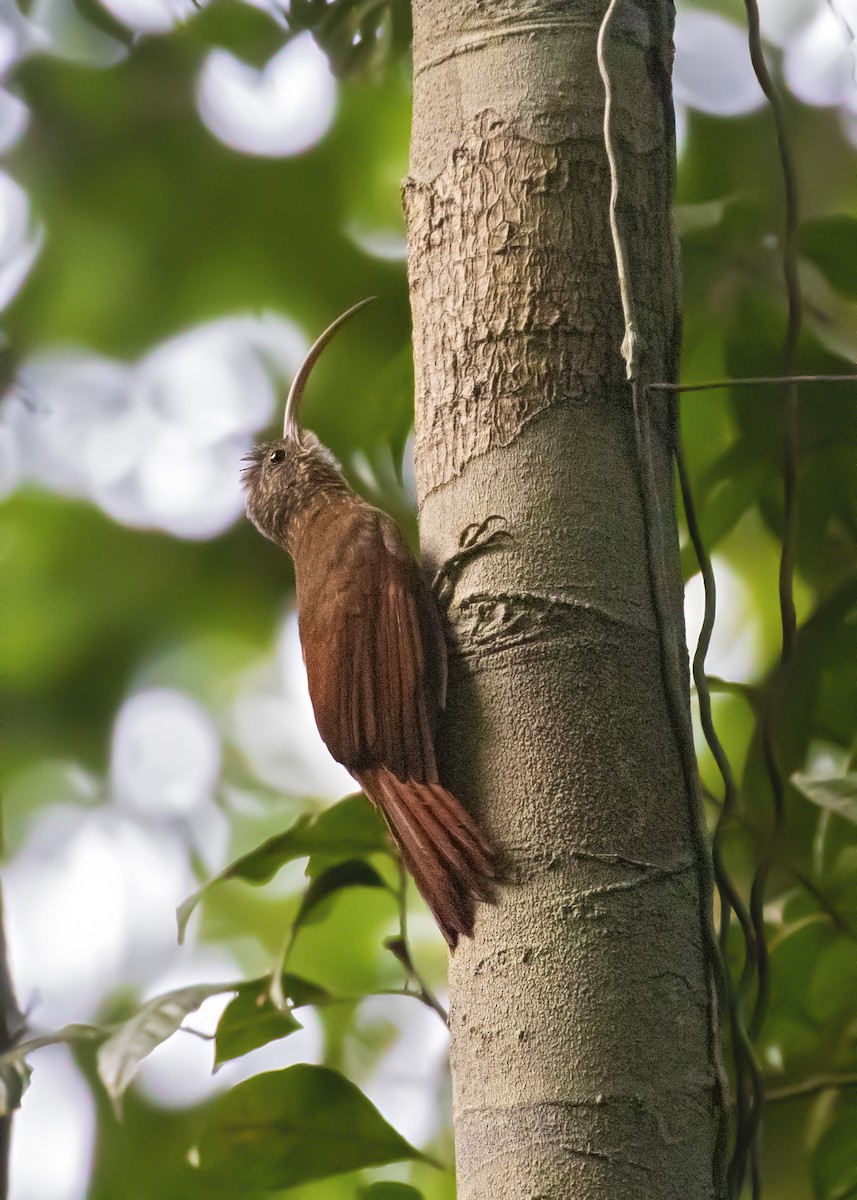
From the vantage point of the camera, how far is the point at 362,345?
5.13ft

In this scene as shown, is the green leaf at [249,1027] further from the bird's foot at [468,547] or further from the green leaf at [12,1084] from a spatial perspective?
the bird's foot at [468,547]

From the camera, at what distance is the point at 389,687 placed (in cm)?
73

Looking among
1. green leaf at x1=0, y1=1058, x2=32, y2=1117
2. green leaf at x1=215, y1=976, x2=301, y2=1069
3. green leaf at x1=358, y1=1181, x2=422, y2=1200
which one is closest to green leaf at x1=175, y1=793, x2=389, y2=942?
green leaf at x1=215, y1=976, x2=301, y2=1069

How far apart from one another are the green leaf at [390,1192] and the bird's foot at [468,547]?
77 cm

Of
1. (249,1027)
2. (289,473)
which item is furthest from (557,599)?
(249,1027)

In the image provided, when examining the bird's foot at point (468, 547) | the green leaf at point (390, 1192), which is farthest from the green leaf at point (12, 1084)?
the bird's foot at point (468, 547)

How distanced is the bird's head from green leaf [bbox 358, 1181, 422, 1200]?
0.72 m

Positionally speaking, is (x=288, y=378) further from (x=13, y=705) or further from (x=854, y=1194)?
(x=854, y=1194)

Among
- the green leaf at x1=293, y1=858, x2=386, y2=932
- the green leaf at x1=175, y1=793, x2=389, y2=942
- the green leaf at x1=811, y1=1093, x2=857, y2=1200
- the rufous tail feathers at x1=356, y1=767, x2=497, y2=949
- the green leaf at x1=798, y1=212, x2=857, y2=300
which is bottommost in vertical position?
the green leaf at x1=811, y1=1093, x2=857, y2=1200

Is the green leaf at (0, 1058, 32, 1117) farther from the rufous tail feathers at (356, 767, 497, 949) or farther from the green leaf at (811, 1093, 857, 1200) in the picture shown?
the green leaf at (811, 1093, 857, 1200)

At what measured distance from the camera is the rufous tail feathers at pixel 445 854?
661mm

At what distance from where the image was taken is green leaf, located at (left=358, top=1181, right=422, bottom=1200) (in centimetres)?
117

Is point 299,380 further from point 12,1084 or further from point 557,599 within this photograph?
point 12,1084

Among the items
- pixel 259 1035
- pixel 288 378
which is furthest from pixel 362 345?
pixel 259 1035
